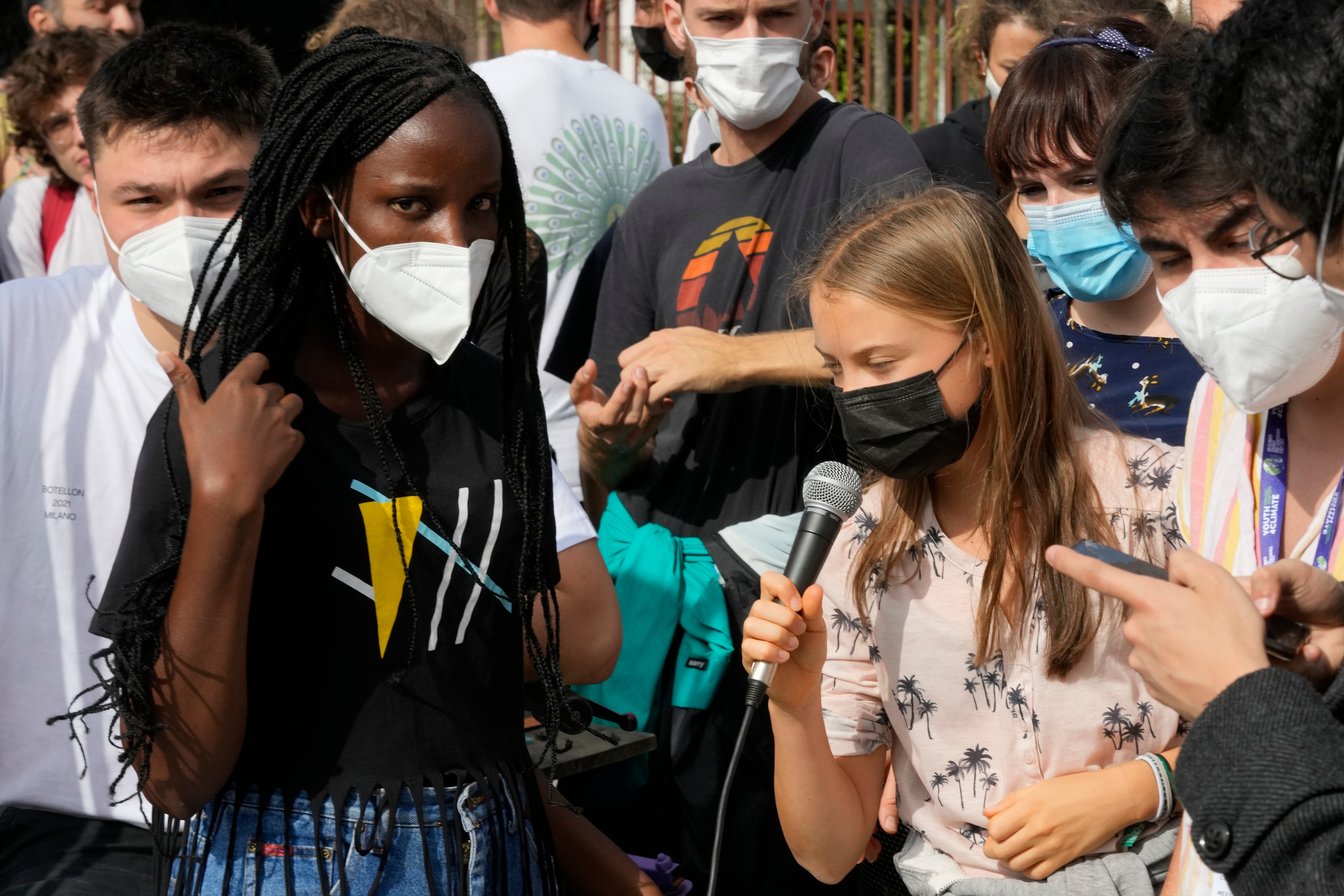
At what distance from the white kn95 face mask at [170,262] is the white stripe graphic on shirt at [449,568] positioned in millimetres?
773

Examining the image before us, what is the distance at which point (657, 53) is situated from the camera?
18.0ft

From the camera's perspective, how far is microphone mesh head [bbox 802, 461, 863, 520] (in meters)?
1.99

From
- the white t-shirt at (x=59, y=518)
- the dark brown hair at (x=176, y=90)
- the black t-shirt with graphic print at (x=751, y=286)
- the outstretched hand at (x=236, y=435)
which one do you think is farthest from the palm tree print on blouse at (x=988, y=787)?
the dark brown hair at (x=176, y=90)

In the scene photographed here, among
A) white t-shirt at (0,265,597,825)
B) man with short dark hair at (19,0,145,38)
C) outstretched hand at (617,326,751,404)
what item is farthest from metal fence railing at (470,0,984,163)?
white t-shirt at (0,265,597,825)

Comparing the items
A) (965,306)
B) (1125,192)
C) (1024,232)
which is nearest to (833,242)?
(965,306)

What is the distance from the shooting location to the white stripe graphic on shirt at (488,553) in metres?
1.98

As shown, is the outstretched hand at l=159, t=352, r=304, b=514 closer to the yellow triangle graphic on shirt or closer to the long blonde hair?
the yellow triangle graphic on shirt

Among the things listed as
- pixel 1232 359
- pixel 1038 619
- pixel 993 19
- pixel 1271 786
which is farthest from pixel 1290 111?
pixel 993 19

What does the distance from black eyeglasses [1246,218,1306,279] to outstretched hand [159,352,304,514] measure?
1.36 meters

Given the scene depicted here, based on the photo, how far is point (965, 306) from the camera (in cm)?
221

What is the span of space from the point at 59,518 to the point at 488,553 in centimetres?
97

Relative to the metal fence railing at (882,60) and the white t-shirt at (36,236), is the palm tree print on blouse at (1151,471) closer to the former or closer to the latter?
the white t-shirt at (36,236)

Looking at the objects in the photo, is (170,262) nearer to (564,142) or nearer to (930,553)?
(930,553)

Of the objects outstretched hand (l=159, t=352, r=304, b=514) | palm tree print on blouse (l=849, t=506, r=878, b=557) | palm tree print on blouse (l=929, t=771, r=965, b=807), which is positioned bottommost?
palm tree print on blouse (l=929, t=771, r=965, b=807)
